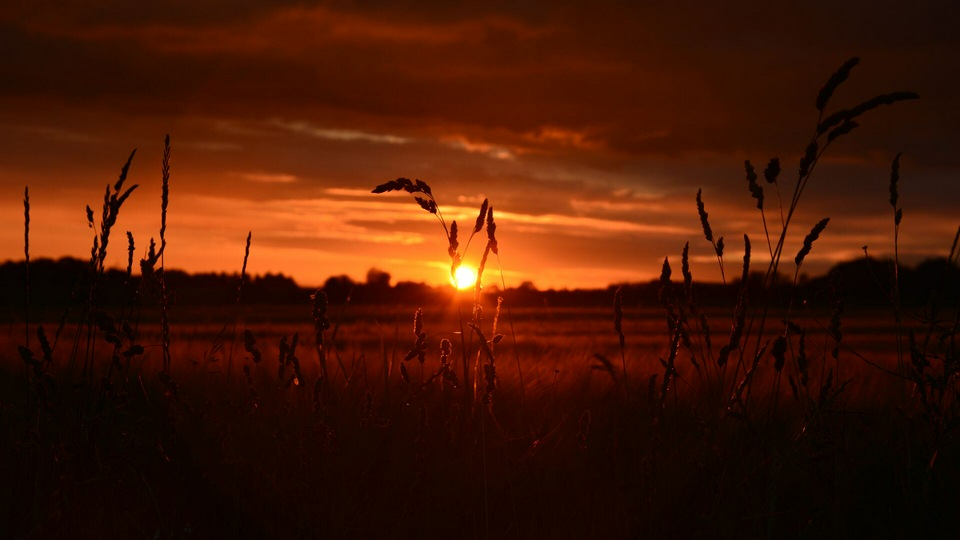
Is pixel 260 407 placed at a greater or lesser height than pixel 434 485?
greater

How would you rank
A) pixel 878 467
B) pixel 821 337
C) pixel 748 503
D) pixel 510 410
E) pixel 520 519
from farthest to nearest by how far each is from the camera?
1. pixel 821 337
2. pixel 510 410
3. pixel 878 467
4. pixel 520 519
5. pixel 748 503

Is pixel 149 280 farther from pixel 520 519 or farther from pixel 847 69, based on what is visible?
pixel 847 69

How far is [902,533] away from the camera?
242cm

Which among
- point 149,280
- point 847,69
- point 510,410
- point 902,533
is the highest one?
point 847,69

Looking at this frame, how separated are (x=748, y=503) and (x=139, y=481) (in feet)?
5.92

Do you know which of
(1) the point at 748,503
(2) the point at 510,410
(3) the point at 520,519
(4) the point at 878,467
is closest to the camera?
(1) the point at 748,503

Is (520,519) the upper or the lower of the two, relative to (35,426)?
lower

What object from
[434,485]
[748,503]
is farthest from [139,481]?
[748,503]

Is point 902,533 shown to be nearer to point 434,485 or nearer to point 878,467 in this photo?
point 878,467

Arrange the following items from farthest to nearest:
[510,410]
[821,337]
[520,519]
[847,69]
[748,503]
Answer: [821,337] → [510,410] → [520,519] → [748,503] → [847,69]

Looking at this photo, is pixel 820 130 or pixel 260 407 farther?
pixel 260 407

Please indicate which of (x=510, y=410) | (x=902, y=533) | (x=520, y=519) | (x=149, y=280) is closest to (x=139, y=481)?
(x=149, y=280)

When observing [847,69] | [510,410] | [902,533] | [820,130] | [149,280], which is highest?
[847,69]

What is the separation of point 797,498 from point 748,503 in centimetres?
45
